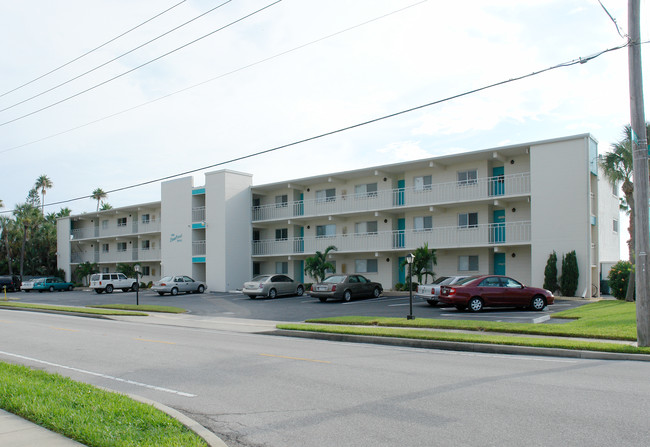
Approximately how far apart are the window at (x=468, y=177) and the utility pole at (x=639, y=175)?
19.3 metres

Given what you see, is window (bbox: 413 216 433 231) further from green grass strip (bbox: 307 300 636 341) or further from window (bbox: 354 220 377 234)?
green grass strip (bbox: 307 300 636 341)

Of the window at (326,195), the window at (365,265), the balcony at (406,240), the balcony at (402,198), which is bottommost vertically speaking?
the window at (365,265)

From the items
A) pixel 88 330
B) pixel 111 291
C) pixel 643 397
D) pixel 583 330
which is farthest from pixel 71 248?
pixel 643 397

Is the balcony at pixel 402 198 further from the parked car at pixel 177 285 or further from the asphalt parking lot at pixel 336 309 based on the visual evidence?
the parked car at pixel 177 285

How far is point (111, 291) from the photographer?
150 ft

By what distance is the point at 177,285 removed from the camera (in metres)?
39.9

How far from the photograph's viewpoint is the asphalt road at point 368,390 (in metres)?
5.83

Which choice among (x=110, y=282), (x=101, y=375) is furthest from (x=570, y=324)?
(x=110, y=282)

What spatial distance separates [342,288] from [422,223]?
27.4ft

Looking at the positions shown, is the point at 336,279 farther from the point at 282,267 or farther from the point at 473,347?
the point at 473,347

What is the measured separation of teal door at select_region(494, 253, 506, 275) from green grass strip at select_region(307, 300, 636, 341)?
11.1 metres

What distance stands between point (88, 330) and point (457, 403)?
14035 mm

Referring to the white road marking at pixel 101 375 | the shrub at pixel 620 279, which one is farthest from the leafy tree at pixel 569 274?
the white road marking at pixel 101 375

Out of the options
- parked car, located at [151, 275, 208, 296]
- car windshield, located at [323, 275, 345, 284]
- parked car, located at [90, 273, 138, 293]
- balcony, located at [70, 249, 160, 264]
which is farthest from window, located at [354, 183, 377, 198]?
balcony, located at [70, 249, 160, 264]
